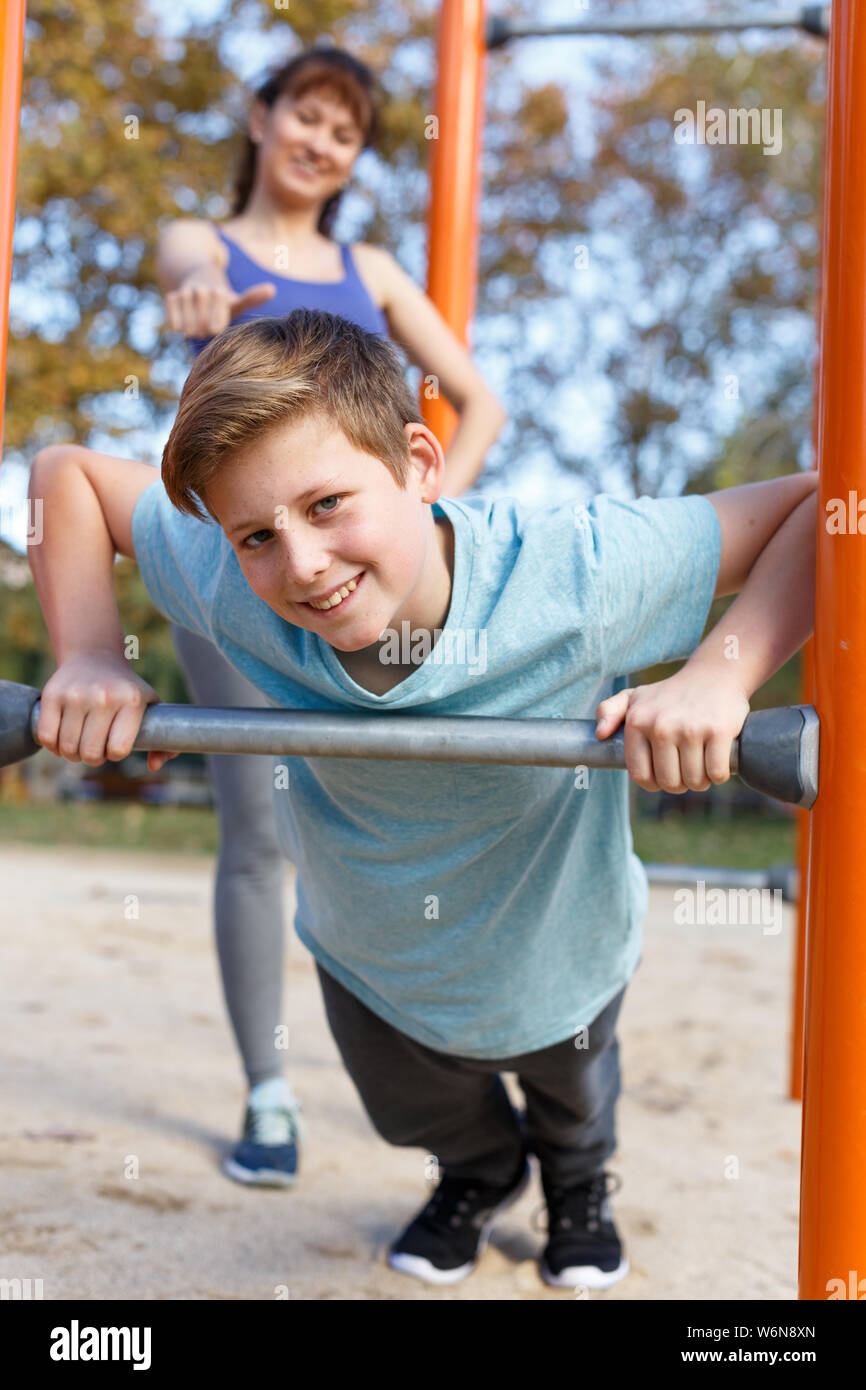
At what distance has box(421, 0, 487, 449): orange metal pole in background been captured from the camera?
2023 millimetres

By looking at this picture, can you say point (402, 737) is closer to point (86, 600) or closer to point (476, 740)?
point (476, 740)

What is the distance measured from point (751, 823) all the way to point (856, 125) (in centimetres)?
847

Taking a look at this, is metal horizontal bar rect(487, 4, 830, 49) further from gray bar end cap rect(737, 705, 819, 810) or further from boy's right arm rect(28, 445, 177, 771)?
gray bar end cap rect(737, 705, 819, 810)

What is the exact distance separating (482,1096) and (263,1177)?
0.48 metres

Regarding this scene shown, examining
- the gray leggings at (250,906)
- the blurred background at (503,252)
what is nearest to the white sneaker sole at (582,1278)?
the gray leggings at (250,906)

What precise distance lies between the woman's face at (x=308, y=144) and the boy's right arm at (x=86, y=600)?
0.75 metres

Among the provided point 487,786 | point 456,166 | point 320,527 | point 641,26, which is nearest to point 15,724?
point 320,527

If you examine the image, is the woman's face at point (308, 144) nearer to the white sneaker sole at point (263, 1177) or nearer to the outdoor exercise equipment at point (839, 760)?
the outdoor exercise equipment at point (839, 760)

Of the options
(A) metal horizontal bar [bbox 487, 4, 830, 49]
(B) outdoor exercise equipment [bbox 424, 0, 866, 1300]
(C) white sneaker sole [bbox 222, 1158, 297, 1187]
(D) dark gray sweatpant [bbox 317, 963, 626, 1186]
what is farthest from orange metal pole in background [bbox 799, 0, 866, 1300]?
(A) metal horizontal bar [bbox 487, 4, 830, 49]

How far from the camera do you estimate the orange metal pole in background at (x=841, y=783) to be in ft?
2.86

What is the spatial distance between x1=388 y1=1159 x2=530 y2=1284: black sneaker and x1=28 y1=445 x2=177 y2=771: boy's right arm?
724mm

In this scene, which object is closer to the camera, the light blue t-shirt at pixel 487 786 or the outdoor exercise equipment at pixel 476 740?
the outdoor exercise equipment at pixel 476 740

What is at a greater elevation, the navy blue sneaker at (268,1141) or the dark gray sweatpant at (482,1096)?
the dark gray sweatpant at (482,1096)
